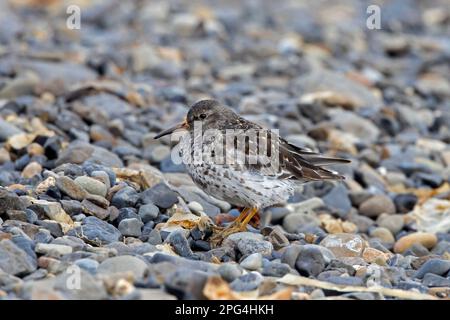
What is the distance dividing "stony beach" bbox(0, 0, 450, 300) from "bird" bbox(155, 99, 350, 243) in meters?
0.38

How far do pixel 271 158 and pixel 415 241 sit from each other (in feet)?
7.17

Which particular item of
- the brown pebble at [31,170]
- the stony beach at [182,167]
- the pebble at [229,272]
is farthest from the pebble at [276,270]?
the brown pebble at [31,170]

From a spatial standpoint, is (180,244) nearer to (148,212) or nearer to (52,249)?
(148,212)

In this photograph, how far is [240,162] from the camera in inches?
330

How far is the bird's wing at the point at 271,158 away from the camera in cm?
847

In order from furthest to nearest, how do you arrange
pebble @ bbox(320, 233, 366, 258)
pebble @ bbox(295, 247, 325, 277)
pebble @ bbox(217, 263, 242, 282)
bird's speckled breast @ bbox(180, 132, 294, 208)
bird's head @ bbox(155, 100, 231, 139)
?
bird's head @ bbox(155, 100, 231, 139) < pebble @ bbox(320, 233, 366, 258) < bird's speckled breast @ bbox(180, 132, 294, 208) < pebble @ bbox(295, 247, 325, 277) < pebble @ bbox(217, 263, 242, 282)

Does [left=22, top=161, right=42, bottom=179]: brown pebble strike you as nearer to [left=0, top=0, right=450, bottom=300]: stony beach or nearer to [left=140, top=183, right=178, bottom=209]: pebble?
[left=0, top=0, right=450, bottom=300]: stony beach

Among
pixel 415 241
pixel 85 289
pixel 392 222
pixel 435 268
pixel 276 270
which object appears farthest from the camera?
pixel 392 222

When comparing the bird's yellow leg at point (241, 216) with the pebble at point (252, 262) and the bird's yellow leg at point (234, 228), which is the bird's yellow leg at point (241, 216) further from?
the pebble at point (252, 262)

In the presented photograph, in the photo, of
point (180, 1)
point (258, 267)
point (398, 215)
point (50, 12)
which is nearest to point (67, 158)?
point (258, 267)

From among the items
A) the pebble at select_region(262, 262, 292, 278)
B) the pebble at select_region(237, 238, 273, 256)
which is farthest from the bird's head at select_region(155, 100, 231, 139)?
the pebble at select_region(262, 262, 292, 278)

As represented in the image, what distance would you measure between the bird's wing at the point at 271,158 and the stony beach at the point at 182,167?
0.61 metres

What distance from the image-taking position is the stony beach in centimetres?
705

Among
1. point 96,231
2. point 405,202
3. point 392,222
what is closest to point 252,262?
point 96,231
